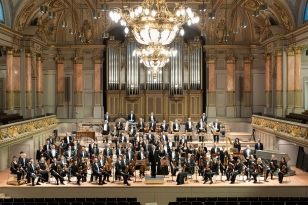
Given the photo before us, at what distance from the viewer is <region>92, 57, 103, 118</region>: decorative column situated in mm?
23781

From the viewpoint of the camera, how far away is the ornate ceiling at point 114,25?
66.7 feet

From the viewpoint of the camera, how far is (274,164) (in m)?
14.2

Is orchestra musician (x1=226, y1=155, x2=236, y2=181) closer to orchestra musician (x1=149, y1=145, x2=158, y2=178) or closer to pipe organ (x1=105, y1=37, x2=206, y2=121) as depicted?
orchestra musician (x1=149, y1=145, x2=158, y2=178)

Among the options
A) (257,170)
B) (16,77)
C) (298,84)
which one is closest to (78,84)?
(16,77)

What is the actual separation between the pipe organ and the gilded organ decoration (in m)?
4.19

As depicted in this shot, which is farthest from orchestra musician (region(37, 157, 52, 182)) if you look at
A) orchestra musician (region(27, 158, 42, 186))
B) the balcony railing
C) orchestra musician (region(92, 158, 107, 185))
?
the balcony railing

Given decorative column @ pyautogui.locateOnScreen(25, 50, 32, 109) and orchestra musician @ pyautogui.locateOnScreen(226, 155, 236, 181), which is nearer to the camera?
orchestra musician @ pyautogui.locateOnScreen(226, 155, 236, 181)

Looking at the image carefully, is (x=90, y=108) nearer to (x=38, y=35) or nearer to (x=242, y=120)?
(x=38, y=35)

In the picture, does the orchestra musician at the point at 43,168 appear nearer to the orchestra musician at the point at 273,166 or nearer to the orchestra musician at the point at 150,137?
the orchestra musician at the point at 150,137

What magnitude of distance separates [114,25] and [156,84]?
4.08 metres

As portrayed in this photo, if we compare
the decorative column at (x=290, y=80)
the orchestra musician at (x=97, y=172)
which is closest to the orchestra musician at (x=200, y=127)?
the decorative column at (x=290, y=80)

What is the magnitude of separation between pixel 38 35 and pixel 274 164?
1374 centimetres

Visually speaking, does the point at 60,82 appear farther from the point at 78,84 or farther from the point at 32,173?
the point at 32,173

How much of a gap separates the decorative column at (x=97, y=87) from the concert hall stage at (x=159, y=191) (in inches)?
400
